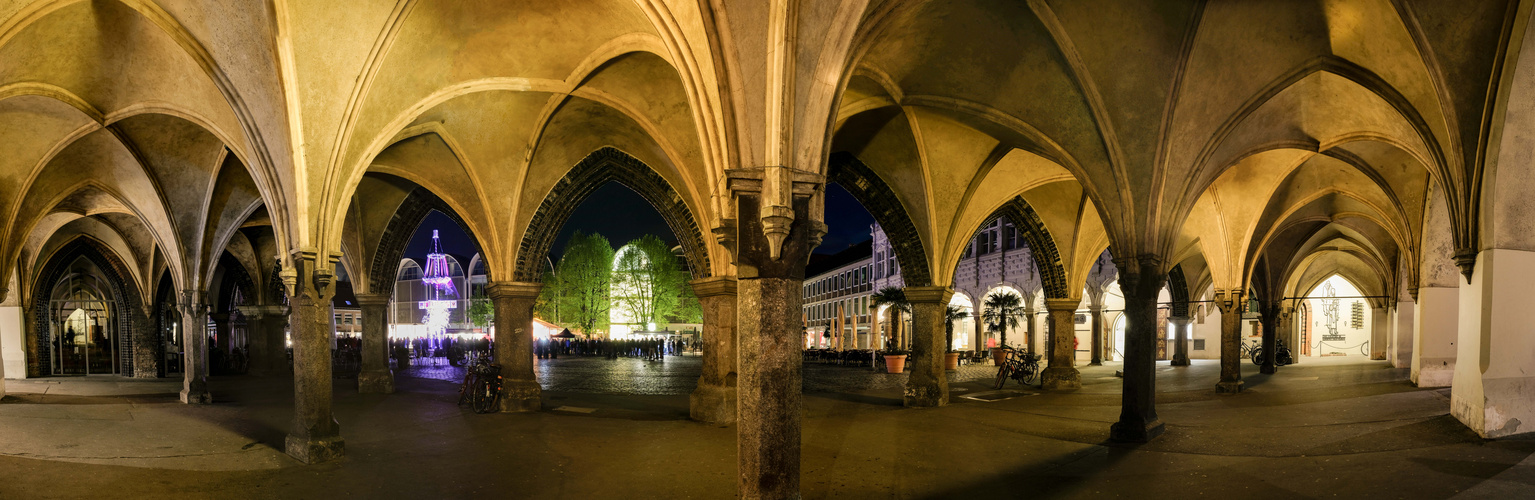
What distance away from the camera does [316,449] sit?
9.34 meters

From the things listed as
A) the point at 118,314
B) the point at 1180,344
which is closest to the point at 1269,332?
the point at 1180,344

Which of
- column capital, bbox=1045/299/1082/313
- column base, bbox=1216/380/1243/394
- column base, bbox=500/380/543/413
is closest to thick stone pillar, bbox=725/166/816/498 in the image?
column base, bbox=500/380/543/413

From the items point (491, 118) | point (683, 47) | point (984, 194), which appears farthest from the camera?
point (984, 194)

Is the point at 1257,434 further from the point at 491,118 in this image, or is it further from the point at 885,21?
the point at 491,118

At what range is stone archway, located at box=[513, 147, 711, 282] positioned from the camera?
47.7 feet

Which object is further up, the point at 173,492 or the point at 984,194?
the point at 984,194

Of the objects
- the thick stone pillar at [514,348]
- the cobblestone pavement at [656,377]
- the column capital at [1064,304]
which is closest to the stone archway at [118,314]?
the cobblestone pavement at [656,377]

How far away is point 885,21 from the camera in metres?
7.50

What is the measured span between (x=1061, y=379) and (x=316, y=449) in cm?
1475

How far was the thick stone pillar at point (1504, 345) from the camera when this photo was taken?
938cm

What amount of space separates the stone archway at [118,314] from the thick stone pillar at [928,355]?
2229 centimetres

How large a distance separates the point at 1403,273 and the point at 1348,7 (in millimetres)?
16833

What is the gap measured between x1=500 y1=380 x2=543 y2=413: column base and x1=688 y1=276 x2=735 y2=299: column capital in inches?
138

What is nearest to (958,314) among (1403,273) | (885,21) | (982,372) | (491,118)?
(982,372)
